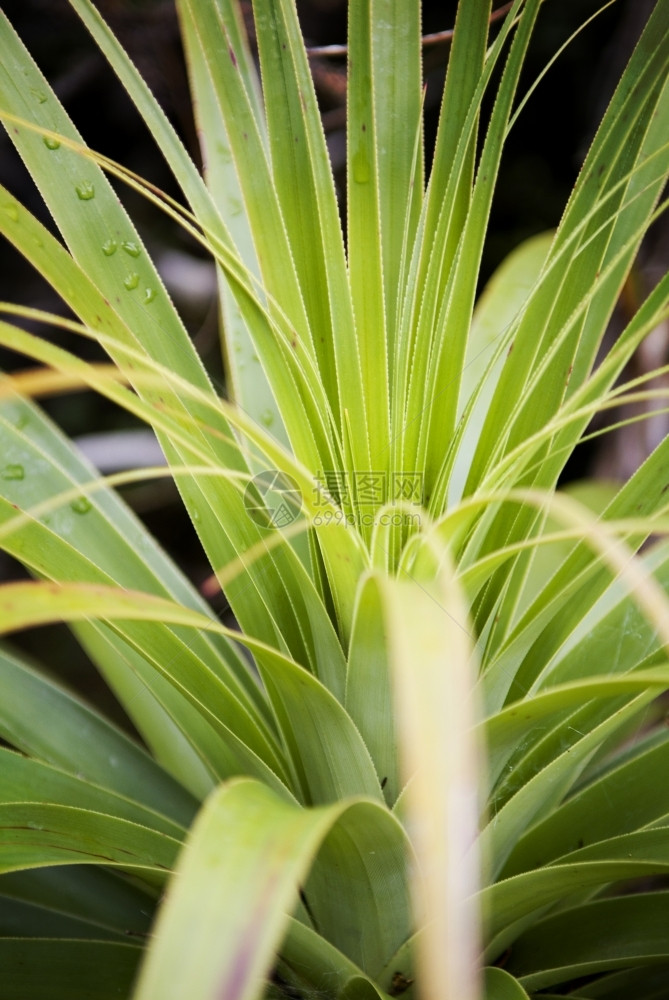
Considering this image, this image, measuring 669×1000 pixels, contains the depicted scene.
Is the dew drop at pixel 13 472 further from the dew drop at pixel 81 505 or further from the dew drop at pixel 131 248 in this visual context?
the dew drop at pixel 131 248

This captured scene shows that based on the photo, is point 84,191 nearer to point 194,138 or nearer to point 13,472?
point 13,472

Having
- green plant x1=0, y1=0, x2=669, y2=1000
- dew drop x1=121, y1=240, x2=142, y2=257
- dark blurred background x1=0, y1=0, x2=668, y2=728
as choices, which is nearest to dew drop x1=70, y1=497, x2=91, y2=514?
green plant x1=0, y1=0, x2=669, y2=1000

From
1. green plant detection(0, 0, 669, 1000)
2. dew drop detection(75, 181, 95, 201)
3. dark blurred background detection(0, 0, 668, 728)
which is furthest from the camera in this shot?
dark blurred background detection(0, 0, 668, 728)

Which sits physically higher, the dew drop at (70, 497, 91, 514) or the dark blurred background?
the dark blurred background

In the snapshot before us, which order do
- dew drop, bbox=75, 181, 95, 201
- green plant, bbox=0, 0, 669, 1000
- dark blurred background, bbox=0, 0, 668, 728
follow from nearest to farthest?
green plant, bbox=0, 0, 669, 1000 → dew drop, bbox=75, 181, 95, 201 → dark blurred background, bbox=0, 0, 668, 728

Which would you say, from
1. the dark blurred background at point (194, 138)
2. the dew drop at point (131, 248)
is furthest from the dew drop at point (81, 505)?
the dark blurred background at point (194, 138)

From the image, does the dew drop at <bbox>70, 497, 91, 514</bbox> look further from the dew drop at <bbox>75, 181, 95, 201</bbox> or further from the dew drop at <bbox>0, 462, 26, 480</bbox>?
the dew drop at <bbox>75, 181, 95, 201</bbox>
